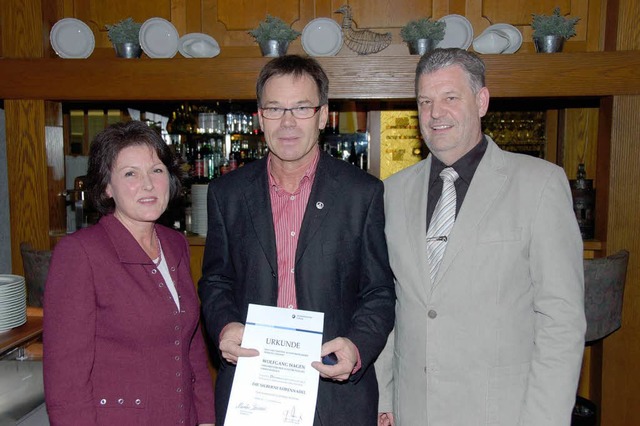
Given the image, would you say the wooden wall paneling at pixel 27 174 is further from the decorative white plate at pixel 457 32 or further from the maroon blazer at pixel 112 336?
the decorative white plate at pixel 457 32

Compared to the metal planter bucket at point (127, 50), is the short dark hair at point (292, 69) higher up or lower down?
lower down

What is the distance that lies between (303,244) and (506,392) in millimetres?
829

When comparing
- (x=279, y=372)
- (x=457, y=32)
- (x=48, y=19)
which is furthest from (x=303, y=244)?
(x=48, y=19)

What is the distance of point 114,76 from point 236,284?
7.89 ft

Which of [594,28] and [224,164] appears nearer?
[594,28]

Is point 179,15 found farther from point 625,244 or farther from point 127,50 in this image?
point 625,244

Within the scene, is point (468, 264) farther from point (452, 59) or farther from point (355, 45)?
point (355, 45)

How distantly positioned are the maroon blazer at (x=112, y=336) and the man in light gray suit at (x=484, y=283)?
81cm

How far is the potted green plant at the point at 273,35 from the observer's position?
12.7 ft

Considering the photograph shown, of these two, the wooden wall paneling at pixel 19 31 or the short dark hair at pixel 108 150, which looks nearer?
the short dark hair at pixel 108 150

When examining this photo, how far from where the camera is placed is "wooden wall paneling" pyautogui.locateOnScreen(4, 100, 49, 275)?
4051mm

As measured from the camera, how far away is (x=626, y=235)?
3.80m
